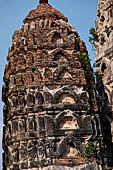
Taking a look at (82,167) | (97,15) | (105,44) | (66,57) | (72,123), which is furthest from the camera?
(97,15)

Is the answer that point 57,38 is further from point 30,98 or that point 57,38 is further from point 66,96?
point 30,98

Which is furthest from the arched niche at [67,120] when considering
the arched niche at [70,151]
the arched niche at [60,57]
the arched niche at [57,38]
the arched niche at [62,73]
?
the arched niche at [57,38]

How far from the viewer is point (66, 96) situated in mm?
15969

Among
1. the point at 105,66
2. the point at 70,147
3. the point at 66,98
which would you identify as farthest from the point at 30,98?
the point at 105,66

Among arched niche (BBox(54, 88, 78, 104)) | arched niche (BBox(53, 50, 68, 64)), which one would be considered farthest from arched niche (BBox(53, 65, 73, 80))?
arched niche (BBox(54, 88, 78, 104))

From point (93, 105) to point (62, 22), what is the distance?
4297 mm

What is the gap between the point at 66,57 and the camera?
16.8m

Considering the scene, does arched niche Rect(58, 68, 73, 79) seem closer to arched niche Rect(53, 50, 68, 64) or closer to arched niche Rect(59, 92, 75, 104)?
arched niche Rect(53, 50, 68, 64)

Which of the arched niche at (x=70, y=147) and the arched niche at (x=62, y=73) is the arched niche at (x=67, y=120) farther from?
the arched niche at (x=62, y=73)

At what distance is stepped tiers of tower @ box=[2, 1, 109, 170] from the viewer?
15008 millimetres

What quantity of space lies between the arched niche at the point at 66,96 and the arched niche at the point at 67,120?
1.87 ft

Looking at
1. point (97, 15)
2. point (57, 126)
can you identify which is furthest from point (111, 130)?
point (97, 15)

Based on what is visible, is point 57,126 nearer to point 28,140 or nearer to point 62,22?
point 28,140

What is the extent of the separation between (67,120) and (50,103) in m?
0.98
